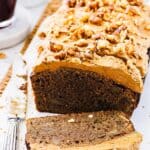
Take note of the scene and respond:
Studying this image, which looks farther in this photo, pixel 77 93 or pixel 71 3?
pixel 71 3

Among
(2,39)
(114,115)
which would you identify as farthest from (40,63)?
Answer: (2,39)

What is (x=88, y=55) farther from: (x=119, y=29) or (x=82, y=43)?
(x=119, y=29)

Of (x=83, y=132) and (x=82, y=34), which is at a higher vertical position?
(x=82, y=34)

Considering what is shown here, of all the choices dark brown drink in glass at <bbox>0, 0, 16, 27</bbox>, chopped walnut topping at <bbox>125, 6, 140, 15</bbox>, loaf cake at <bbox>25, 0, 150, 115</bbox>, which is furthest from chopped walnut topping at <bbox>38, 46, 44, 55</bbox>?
dark brown drink in glass at <bbox>0, 0, 16, 27</bbox>

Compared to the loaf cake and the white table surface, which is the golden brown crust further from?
the white table surface

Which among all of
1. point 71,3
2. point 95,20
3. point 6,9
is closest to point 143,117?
point 95,20

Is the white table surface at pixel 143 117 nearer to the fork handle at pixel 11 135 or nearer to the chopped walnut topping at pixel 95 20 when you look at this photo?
the fork handle at pixel 11 135
